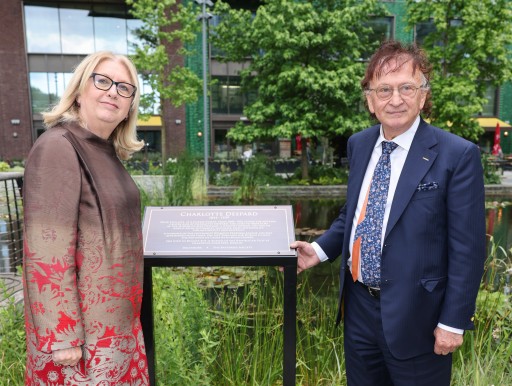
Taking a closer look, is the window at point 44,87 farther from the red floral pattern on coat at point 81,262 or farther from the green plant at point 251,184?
the red floral pattern on coat at point 81,262

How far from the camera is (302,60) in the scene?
15.1m

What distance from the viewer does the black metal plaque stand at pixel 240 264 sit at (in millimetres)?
2283

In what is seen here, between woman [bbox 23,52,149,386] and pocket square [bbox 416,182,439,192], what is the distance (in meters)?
1.32

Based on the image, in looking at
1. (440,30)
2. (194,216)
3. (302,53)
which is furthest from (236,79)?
(194,216)

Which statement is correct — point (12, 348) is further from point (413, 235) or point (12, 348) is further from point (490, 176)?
point (490, 176)

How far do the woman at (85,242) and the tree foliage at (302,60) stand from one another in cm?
1271

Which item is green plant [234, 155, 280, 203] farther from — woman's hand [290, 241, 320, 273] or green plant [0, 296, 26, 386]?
woman's hand [290, 241, 320, 273]

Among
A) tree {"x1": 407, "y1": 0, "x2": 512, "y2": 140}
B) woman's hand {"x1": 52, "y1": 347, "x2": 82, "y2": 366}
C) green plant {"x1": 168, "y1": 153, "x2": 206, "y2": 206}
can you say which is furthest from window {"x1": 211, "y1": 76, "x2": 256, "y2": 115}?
woman's hand {"x1": 52, "y1": 347, "x2": 82, "y2": 366}

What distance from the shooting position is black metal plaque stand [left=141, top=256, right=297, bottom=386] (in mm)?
2283

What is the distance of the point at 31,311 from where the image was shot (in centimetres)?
169

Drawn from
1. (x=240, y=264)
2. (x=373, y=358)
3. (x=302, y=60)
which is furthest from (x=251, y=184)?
(x=373, y=358)

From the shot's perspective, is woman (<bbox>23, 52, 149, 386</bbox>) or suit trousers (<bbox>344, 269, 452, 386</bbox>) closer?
woman (<bbox>23, 52, 149, 386</bbox>)

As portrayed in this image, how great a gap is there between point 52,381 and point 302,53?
14.7 m

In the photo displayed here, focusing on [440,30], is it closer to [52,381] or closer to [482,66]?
[482,66]
